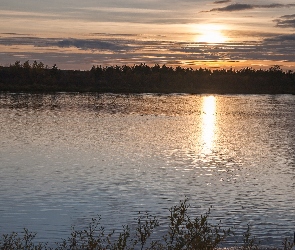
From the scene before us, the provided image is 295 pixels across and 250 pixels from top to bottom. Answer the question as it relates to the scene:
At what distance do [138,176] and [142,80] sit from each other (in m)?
138

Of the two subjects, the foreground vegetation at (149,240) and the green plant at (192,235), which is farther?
the foreground vegetation at (149,240)

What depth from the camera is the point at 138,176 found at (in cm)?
2338

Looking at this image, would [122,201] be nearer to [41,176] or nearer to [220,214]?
[220,214]

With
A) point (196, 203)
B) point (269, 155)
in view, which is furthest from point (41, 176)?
point (269, 155)

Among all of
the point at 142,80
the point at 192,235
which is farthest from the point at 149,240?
the point at 142,80

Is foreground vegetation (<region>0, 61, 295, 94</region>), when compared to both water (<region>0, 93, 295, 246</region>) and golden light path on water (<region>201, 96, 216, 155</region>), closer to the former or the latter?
golden light path on water (<region>201, 96, 216, 155</region>)

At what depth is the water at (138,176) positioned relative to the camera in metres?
16.6

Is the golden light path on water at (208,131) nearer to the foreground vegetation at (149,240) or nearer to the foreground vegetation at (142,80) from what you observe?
the foreground vegetation at (149,240)

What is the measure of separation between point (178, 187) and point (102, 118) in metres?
35.1

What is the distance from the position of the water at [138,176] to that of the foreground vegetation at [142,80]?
91579 millimetres

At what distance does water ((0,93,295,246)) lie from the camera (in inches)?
654

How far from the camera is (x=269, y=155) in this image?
31297mm

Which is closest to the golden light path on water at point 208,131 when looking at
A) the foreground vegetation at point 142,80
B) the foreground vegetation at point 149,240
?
the foreground vegetation at point 149,240

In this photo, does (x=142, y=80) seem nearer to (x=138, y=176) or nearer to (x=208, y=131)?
(x=208, y=131)
